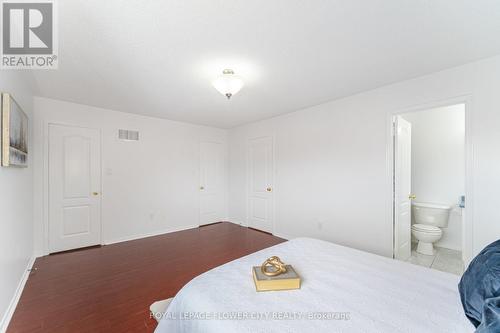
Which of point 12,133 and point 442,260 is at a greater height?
point 12,133

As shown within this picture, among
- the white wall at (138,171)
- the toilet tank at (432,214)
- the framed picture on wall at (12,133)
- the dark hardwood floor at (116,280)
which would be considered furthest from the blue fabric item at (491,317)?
the white wall at (138,171)

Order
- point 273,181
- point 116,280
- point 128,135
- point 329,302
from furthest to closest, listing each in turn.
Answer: point 273,181, point 128,135, point 116,280, point 329,302

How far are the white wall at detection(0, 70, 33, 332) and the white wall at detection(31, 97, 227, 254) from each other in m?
0.34

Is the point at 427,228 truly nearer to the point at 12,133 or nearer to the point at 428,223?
the point at 428,223

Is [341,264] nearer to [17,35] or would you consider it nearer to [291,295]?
[291,295]

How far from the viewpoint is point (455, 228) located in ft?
11.4

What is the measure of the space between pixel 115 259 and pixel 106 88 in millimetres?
2426

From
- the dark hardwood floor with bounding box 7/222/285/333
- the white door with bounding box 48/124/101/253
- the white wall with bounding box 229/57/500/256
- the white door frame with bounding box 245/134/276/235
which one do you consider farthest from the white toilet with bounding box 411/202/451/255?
the white door with bounding box 48/124/101/253

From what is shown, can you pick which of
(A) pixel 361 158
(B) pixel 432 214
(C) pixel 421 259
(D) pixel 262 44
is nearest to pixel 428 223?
(B) pixel 432 214

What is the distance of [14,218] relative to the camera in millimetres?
2146

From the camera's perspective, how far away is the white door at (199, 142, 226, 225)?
5.22 meters

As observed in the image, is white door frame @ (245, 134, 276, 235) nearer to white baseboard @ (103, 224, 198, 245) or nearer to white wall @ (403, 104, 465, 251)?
white baseboard @ (103, 224, 198, 245)

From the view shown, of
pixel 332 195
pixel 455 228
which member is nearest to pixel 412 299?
pixel 332 195

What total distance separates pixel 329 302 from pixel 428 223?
3478 mm
